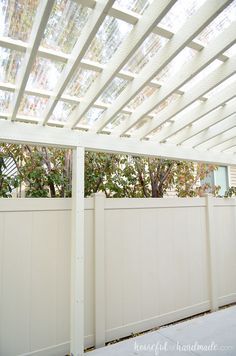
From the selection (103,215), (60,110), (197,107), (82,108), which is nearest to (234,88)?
(197,107)

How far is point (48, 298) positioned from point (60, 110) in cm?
186

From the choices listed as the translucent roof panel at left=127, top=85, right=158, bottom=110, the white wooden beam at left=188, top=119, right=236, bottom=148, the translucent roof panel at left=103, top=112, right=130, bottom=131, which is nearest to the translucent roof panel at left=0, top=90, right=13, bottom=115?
the translucent roof panel at left=103, top=112, right=130, bottom=131

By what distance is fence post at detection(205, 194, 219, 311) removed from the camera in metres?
3.55

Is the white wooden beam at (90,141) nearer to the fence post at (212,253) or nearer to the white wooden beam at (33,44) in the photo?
the white wooden beam at (33,44)

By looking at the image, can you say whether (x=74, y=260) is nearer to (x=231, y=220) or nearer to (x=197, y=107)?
(x=197, y=107)

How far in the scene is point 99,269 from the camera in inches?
108

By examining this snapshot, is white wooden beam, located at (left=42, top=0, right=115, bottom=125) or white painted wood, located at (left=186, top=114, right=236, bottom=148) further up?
white wooden beam, located at (left=42, top=0, right=115, bottom=125)

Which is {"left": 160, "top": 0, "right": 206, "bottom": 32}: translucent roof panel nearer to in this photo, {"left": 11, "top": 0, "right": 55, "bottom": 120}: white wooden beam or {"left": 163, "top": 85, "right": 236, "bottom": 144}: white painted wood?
{"left": 11, "top": 0, "right": 55, "bottom": 120}: white wooden beam

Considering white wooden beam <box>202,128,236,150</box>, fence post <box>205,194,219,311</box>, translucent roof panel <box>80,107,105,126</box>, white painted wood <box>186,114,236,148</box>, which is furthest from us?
fence post <box>205,194,219,311</box>

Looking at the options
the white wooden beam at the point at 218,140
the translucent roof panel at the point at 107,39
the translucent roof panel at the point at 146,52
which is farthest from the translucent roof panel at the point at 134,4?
the white wooden beam at the point at 218,140

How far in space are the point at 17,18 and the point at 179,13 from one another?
994 millimetres

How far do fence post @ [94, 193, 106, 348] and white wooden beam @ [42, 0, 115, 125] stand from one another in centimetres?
126

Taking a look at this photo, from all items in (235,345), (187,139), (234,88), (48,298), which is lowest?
(235,345)

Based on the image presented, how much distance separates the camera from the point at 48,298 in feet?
8.23
